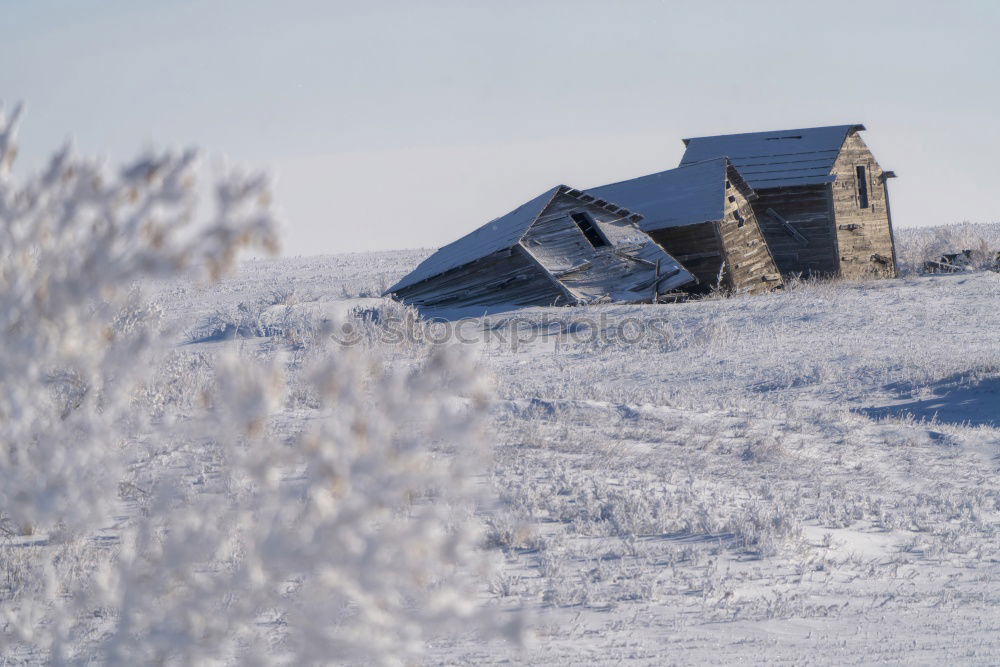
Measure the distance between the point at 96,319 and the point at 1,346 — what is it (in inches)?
13.7

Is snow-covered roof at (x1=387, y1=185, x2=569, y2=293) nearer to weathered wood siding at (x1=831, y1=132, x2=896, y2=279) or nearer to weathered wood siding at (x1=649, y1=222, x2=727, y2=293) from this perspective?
weathered wood siding at (x1=649, y1=222, x2=727, y2=293)

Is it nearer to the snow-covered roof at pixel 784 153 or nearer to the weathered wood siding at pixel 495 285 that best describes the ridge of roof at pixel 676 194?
the snow-covered roof at pixel 784 153

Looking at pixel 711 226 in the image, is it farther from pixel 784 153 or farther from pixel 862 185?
pixel 862 185

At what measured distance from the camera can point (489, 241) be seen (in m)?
23.5

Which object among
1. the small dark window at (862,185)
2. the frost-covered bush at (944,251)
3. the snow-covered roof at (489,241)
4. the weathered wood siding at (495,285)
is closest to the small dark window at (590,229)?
the snow-covered roof at (489,241)

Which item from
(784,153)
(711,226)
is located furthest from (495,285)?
(784,153)

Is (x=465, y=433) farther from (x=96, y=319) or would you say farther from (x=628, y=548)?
(x=628, y=548)

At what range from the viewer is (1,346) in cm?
348

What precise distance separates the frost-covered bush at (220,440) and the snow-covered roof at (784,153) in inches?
1087

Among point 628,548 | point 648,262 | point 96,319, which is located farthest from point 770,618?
point 648,262

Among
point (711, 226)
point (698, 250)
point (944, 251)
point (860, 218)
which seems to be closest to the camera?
Result: point (711, 226)

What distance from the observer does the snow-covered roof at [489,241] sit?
22.4 m

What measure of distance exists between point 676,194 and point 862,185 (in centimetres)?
731

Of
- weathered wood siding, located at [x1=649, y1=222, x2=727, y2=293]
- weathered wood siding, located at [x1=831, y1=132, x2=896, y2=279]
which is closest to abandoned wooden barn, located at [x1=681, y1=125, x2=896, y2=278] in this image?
weathered wood siding, located at [x1=831, y1=132, x2=896, y2=279]
